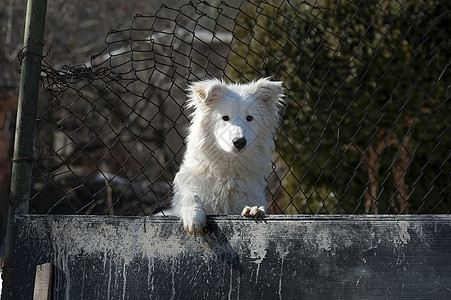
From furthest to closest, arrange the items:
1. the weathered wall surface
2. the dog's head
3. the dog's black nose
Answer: the dog's head < the dog's black nose < the weathered wall surface

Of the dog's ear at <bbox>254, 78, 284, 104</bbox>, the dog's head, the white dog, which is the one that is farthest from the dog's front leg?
the dog's ear at <bbox>254, 78, 284, 104</bbox>

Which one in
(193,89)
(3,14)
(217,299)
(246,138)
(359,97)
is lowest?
(217,299)

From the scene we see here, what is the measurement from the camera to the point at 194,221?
114 inches

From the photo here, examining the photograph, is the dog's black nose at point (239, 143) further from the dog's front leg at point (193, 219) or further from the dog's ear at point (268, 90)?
the dog's front leg at point (193, 219)

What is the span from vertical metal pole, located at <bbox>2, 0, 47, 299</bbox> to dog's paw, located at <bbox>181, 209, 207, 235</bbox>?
79 cm

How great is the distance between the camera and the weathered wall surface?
9.21 ft

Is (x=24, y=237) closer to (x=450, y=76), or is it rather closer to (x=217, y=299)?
(x=217, y=299)

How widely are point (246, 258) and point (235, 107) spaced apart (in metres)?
1.34

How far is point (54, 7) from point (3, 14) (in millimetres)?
671

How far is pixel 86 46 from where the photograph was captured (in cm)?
906

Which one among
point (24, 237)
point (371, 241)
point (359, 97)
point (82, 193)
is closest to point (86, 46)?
point (82, 193)

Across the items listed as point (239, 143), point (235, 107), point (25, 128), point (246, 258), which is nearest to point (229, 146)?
point (239, 143)

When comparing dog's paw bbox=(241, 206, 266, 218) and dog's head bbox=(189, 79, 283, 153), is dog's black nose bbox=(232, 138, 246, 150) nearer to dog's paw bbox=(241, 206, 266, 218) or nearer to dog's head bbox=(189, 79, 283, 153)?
dog's head bbox=(189, 79, 283, 153)

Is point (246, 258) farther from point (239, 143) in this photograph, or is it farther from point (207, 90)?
point (207, 90)
